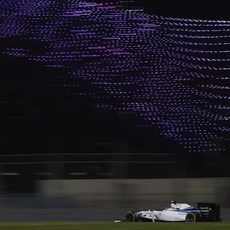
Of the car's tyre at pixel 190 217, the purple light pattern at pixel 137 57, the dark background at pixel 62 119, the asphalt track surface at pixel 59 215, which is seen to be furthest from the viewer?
the purple light pattern at pixel 137 57

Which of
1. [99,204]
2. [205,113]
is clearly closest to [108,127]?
[205,113]

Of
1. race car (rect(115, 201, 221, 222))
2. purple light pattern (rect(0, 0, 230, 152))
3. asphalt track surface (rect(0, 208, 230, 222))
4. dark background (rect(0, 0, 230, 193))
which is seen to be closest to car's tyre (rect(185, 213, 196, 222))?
race car (rect(115, 201, 221, 222))

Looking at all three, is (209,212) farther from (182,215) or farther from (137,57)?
(137,57)

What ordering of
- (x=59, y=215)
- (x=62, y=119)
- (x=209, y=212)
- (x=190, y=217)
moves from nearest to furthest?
1. (x=190, y=217)
2. (x=209, y=212)
3. (x=59, y=215)
4. (x=62, y=119)

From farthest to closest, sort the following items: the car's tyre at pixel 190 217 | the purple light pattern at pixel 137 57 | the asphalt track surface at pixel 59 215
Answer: the purple light pattern at pixel 137 57
the asphalt track surface at pixel 59 215
the car's tyre at pixel 190 217

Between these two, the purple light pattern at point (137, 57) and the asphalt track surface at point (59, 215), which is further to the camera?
the purple light pattern at point (137, 57)

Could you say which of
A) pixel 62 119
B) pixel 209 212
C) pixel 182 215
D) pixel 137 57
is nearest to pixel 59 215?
pixel 182 215

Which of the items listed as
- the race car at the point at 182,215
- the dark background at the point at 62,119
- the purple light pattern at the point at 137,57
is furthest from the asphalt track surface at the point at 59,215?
the purple light pattern at the point at 137,57

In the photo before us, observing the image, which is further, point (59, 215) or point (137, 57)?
point (137, 57)

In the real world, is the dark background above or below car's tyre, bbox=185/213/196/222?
above

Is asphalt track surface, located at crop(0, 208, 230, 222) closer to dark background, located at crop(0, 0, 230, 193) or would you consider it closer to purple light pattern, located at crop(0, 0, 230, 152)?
dark background, located at crop(0, 0, 230, 193)

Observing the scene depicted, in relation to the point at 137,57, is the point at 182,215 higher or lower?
lower

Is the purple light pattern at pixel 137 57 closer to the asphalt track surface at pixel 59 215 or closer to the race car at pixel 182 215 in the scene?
the asphalt track surface at pixel 59 215

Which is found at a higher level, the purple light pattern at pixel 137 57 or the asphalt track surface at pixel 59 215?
the purple light pattern at pixel 137 57
